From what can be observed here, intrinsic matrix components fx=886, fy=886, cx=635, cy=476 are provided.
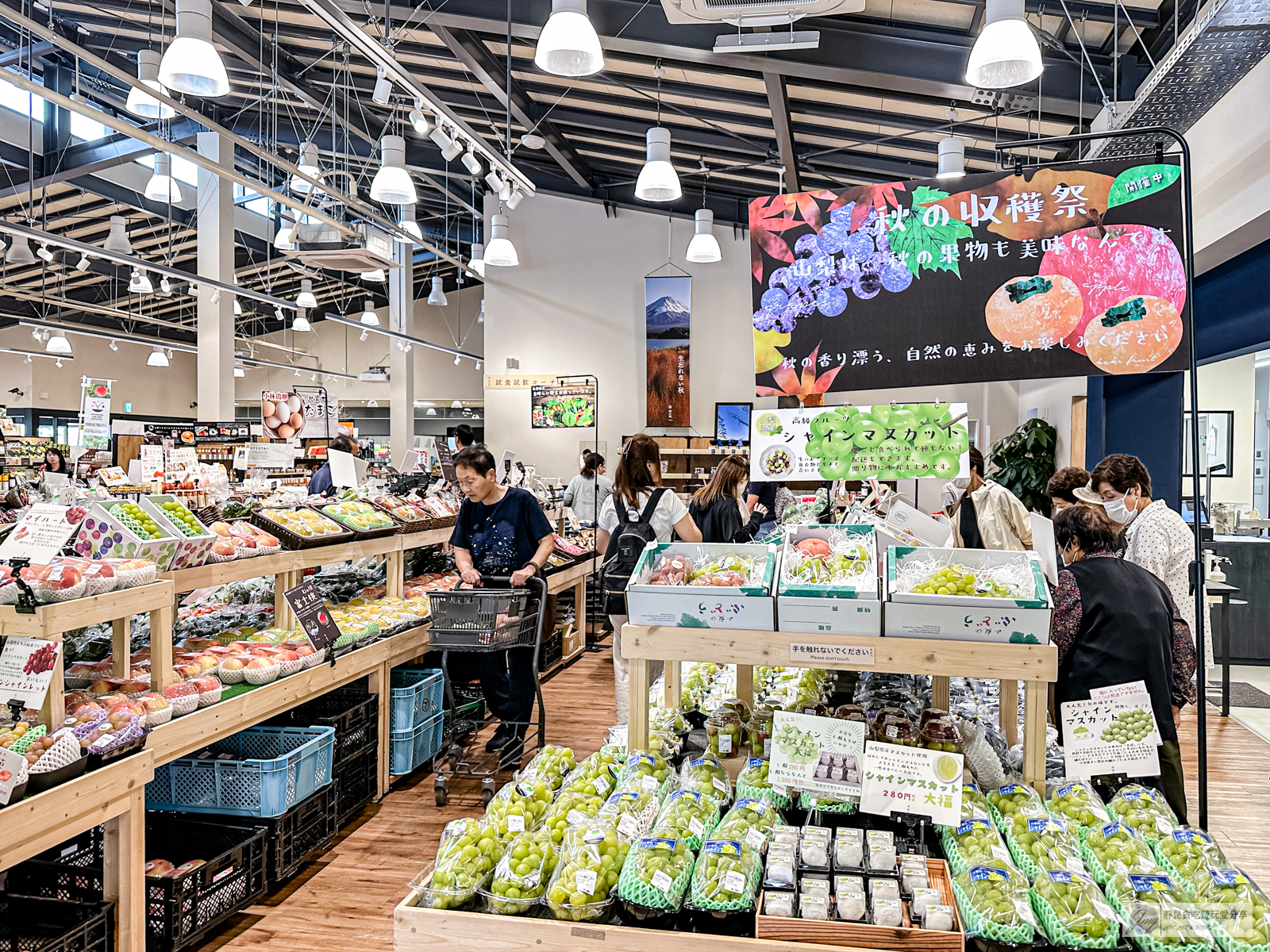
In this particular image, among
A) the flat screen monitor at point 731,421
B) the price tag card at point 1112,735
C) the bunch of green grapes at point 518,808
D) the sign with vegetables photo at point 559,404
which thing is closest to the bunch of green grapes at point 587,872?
the bunch of green grapes at point 518,808

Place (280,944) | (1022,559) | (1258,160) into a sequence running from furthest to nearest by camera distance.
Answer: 1. (1258,160)
2. (280,944)
3. (1022,559)

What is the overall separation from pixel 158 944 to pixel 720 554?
2.32m

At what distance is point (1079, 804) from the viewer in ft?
7.87

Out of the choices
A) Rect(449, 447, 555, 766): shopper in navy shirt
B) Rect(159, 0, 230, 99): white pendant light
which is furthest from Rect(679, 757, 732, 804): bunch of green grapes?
Rect(159, 0, 230, 99): white pendant light

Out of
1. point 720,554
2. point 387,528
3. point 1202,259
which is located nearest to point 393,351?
point 387,528

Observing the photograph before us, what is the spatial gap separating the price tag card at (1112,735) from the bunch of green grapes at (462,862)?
5.26 feet

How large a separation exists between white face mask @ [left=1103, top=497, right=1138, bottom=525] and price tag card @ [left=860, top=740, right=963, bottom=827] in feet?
11.2

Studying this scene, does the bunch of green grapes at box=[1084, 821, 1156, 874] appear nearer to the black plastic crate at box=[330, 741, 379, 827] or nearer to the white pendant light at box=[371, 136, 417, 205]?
the black plastic crate at box=[330, 741, 379, 827]

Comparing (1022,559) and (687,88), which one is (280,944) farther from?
(687,88)

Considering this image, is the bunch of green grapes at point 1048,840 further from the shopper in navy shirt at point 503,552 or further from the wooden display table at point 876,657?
the shopper in navy shirt at point 503,552

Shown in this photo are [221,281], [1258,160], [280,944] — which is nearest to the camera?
[280,944]

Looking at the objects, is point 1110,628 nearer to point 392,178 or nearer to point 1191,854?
point 1191,854

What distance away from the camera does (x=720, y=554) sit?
295cm

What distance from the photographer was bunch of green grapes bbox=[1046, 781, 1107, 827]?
233 cm
